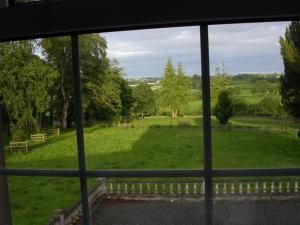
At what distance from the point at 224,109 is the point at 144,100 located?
0.24m

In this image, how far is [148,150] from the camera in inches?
49.2

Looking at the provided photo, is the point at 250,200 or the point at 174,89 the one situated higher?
the point at 174,89

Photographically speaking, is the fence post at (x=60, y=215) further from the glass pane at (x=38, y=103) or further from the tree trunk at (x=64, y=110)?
the tree trunk at (x=64, y=110)

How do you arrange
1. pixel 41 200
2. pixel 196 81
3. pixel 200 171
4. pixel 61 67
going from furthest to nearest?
pixel 41 200 → pixel 61 67 → pixel 196 81 → pixel 200 171

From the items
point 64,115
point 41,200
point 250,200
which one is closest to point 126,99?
point 64,115

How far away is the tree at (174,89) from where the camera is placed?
910mm

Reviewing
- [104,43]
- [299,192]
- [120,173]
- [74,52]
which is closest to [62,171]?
[120,173]

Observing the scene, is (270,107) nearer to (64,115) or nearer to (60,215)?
(64,115)

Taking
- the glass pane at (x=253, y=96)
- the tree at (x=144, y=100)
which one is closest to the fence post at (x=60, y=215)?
the tree at (x=144, y=100)

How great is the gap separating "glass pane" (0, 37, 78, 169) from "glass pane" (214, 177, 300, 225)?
18.4 inches

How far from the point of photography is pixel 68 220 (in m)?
1.02

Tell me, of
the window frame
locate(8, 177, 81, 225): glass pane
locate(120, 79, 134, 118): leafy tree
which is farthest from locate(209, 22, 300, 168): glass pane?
locate(8, 177, 81, 225): glass pane

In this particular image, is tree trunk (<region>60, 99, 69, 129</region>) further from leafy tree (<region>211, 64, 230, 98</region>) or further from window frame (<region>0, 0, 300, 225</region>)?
leafy tree (<region>211, 64, 230, 98</region>)

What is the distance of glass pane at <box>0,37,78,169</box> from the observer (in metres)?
0.99
